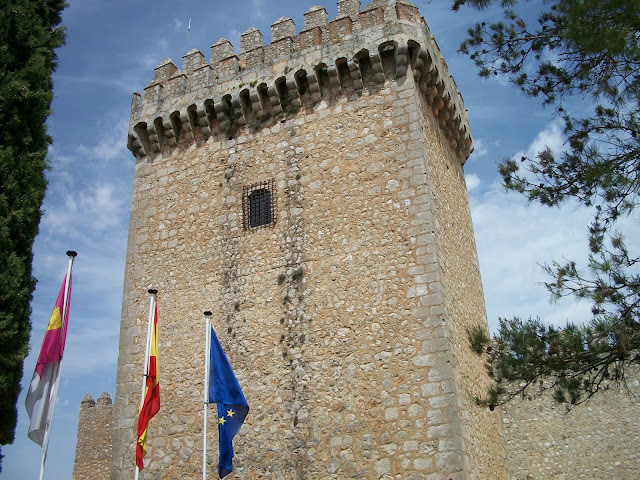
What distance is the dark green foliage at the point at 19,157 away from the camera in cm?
948

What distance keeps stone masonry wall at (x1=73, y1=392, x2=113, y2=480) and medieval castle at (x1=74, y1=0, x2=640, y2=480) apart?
8.05 m

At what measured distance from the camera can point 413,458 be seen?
364 inches

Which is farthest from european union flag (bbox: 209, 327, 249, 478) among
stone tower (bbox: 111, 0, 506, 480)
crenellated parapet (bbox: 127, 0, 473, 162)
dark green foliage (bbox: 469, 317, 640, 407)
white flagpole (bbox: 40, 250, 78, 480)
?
crenellated parapet (bbox: 127, 0, 473, 162)

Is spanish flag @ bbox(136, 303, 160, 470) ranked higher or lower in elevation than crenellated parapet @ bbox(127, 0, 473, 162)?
lower

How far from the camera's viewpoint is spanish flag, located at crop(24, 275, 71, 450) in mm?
8203

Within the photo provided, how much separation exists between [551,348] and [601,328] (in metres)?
0.65

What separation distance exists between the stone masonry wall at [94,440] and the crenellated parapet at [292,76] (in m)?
9.16

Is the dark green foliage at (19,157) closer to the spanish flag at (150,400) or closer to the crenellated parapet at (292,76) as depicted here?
the spanish flag at (150,400)

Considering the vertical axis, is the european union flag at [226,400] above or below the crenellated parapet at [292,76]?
below

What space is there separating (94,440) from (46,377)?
39.0ft

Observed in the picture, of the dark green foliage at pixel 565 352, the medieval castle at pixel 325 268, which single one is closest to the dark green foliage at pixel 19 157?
the medieval castle at pixel 325 268

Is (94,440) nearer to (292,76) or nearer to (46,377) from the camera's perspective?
(46,377)

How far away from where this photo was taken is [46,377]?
8461mm

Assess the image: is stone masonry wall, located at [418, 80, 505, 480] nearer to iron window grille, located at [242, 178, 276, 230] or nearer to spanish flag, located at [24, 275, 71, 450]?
iron window grille, located at [242, 178, 276, 230]
